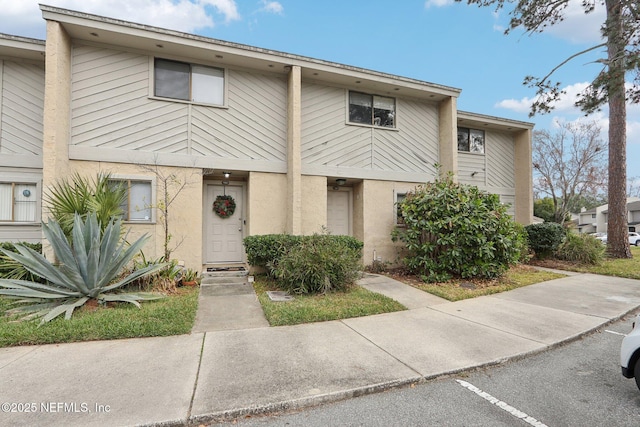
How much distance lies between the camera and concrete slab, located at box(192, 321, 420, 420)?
254cm

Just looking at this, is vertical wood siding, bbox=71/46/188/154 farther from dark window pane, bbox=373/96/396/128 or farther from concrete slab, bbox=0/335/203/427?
dark window pane, bbox=373/96/396/128

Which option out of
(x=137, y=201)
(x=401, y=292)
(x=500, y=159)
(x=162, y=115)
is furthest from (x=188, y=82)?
(x=500, y=159)

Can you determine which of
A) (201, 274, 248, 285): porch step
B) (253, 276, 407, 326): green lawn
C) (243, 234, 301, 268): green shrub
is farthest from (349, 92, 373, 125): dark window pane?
(201, 274, 248, 285): porch step

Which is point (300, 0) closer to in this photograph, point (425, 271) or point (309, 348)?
point (425, 271)

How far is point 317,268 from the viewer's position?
5906 millimetres

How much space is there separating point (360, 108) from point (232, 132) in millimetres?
4072

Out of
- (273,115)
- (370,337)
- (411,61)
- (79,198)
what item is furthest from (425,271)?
(411,61)

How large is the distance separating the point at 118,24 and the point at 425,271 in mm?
9220

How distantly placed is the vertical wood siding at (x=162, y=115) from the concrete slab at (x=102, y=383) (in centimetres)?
511

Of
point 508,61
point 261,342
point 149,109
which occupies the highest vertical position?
point 508,61

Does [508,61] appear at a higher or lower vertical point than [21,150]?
higher

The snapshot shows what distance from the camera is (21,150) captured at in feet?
23.0

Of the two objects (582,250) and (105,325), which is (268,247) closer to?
(105,325)

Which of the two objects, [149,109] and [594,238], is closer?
[149,109]
